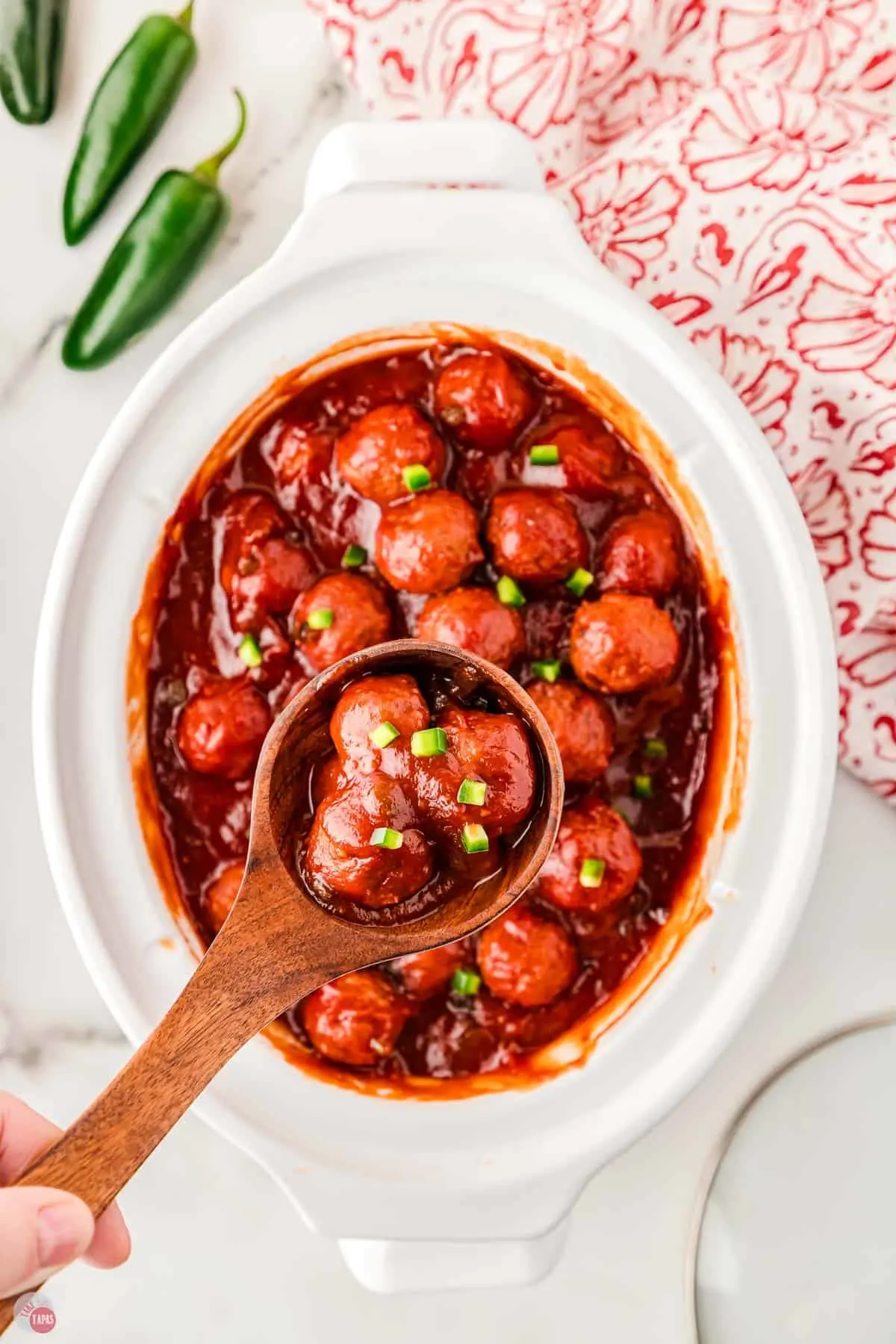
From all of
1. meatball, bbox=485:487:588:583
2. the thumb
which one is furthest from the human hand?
meatball, bbox=485:487:588:583

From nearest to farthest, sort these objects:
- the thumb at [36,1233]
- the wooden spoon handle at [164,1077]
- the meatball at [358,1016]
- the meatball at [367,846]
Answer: the thumb at [36,1233]
the wooden spoon handle at [164,1077]
the meatball at [367,846]
the meatball at [358,1016]

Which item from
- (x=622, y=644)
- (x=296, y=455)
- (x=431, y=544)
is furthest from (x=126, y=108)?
(x=622, y=644)

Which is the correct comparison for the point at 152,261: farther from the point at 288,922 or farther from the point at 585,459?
the point at 288,922

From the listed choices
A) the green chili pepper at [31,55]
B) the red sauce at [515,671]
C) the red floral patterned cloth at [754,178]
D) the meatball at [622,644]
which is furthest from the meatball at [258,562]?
the green chili pepper at [31,55]

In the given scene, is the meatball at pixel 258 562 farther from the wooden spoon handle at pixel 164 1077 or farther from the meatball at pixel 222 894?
the wooden spoon handle at pixel 164 1077

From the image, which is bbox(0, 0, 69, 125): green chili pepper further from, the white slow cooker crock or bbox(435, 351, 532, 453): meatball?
bbox(435, 351, 532, 453): meatball

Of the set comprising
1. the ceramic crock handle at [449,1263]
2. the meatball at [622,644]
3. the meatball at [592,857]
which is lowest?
the ceramic crock handle at [449,1263]
